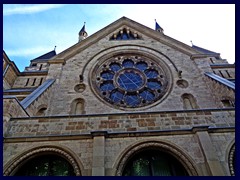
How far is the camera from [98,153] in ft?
18.5

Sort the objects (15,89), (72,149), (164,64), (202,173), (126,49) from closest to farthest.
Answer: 1. (202,173)
2. (72,149)
3. (15,89)
4. (164,64)
5. (126,49)

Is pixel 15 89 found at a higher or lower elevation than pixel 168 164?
higher

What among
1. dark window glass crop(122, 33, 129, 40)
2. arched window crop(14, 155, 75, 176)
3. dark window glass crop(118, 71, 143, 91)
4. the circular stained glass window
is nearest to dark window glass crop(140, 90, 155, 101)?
the circular stained glass window

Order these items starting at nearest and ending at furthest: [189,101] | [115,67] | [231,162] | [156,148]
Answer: [231,162]
[156,148]
[189,101]
[115,67]

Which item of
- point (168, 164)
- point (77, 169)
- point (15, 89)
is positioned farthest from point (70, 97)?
point (168, 164)

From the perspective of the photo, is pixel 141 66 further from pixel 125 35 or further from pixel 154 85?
pixel 125 35

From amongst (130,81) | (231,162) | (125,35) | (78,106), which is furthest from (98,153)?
(125,35)

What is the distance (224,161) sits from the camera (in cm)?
560

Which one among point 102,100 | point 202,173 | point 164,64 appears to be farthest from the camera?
point 164,64

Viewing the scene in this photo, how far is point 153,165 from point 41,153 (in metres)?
3.35

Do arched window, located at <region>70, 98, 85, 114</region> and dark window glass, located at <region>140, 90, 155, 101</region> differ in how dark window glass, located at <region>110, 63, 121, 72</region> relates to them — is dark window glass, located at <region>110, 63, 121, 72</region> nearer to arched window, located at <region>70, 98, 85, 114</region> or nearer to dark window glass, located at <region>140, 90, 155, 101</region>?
dark window glass, located at <region>140, 90, 155, 101</region>

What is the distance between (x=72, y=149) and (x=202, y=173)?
11.9 ft

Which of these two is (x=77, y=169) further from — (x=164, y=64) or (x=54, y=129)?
(x=164, y=64)

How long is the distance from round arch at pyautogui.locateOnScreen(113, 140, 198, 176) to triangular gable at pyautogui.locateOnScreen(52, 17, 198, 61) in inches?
340
